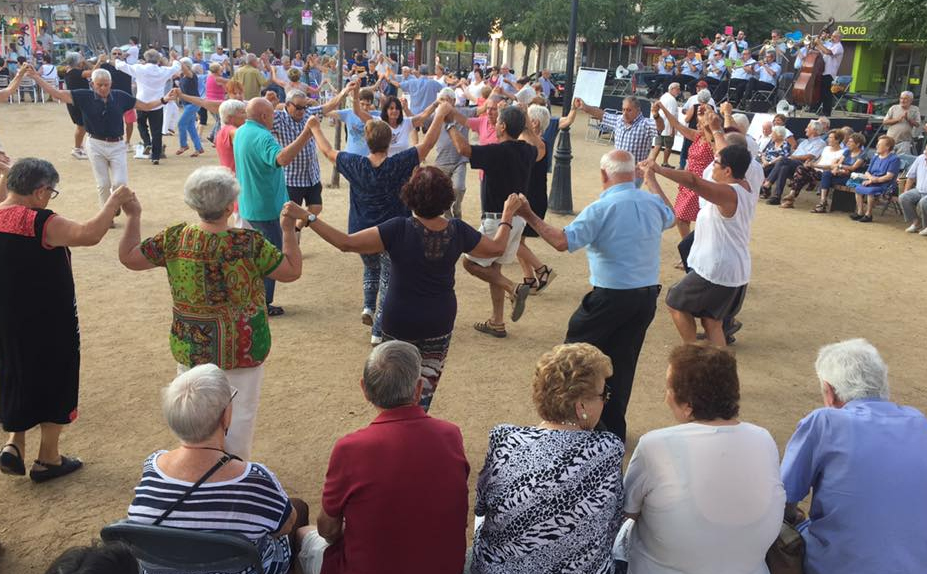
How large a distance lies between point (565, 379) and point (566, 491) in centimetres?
45

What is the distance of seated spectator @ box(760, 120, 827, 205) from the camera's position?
14.2 metres

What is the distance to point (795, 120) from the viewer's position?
701 inches

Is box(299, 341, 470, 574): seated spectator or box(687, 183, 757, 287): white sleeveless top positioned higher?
box(687, 183, 757, 287): white sleeveless top

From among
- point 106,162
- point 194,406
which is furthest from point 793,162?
point 194,406

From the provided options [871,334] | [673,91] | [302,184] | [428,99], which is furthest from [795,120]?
[302,184]

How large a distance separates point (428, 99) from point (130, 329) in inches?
438

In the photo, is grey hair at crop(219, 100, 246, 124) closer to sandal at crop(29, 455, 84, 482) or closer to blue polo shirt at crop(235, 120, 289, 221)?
blue polo shirt at crop(235, 120, 289, 221)

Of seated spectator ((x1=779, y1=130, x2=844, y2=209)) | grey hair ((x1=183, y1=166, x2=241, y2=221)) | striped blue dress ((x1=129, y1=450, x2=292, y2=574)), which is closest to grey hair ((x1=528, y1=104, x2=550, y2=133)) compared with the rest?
grey hair ((x1=183, y1=166, x2=241, y2=221))

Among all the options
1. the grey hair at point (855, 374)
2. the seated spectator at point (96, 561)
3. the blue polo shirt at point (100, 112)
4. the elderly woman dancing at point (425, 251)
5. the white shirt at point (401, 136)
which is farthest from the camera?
the blue polo shirt at point (100, 112)

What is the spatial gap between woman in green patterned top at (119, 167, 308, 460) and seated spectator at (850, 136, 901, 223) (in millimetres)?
11763

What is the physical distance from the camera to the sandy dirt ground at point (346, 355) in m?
4.55

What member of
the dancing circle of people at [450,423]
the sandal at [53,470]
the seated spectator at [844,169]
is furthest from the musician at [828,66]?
the sandal at [53,470]

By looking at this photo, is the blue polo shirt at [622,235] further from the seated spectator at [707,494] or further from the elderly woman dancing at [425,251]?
the seated spectator at [707,494]

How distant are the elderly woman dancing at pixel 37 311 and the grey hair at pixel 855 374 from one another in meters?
3.31
